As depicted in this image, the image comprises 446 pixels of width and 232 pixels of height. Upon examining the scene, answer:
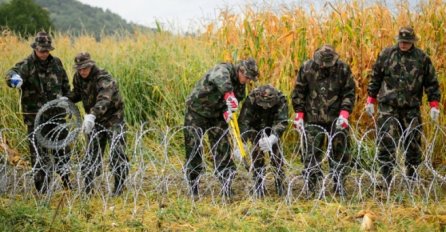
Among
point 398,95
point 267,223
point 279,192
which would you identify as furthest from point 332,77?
point 267,223

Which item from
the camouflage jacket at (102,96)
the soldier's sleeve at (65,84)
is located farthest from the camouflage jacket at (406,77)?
the soldier's sleeve at (65,84)

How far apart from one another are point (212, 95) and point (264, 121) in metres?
0.66

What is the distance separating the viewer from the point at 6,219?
6.06 meters

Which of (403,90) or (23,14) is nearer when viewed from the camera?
(403,90)

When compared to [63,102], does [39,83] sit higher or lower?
higher

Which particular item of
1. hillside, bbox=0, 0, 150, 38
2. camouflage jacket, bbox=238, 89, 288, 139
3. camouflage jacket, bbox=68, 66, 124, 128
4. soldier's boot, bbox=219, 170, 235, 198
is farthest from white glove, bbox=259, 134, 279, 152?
hillside, bbox=0, 0, 150, 38

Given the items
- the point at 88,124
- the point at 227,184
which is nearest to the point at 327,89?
the point at 227,184

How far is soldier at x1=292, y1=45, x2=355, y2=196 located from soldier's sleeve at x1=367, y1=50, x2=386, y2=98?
43 centimetres

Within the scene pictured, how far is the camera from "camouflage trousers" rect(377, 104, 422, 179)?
7215 millimetres

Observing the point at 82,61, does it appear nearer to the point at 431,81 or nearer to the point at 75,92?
the point at 75,92

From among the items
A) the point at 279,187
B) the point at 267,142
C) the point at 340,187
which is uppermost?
the point at 267,142

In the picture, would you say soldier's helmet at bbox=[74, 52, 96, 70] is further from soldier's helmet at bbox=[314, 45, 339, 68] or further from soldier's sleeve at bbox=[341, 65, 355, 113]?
soldier's sleeve at bbox=[341, 65, 355, 113]

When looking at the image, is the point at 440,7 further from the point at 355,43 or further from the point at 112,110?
the point at 112,110

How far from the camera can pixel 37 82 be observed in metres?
7.57
